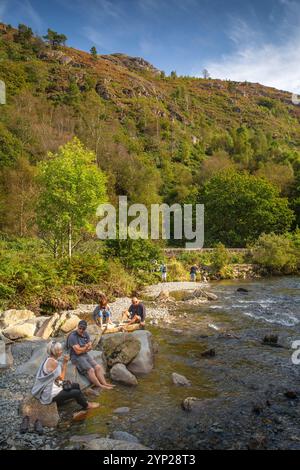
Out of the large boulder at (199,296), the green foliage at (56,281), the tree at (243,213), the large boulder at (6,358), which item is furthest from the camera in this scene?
the tree at (243,213)

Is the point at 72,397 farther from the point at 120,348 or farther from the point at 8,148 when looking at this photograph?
the point at 8,148

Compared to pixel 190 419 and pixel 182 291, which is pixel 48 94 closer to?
pixel 182 291

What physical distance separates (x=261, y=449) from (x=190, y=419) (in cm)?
140

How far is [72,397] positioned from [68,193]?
53.5 feet

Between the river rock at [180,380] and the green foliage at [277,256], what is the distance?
25.9 m

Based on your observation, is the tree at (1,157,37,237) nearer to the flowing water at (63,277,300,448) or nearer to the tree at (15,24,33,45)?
the flowing water at (63,277,300,448)

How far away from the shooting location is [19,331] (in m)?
11.6

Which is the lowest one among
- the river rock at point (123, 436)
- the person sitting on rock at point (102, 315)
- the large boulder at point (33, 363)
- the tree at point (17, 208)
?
the river rock at point (123, 436)

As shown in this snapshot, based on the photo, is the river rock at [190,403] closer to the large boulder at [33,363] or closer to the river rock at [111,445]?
the river rock at [111,445]

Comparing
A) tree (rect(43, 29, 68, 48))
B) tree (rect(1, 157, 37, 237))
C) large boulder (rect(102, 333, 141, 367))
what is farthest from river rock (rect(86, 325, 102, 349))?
tree (rect(43, 29, 68, 48))

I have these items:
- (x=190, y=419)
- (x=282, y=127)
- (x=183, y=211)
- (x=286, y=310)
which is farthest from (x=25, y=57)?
(x=190, y=419)

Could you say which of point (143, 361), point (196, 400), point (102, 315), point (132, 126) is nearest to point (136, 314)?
point (102, 315)

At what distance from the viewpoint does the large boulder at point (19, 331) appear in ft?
37.9

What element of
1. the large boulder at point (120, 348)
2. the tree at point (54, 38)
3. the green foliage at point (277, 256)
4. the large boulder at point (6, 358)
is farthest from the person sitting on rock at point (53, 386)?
the tree at point (54, 38)
